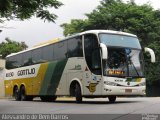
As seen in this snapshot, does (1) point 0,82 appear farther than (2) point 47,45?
Yes

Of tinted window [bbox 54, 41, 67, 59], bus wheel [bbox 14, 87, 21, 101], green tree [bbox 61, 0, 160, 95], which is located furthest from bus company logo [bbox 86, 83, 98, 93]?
green tree [bbox 61, 0, 160, 95]

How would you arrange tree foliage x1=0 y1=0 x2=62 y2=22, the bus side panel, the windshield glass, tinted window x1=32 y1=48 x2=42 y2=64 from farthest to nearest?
1. tinted window x1=32 y1=48 x2=42 y2=64
2. the bus side panel
3. the windshield glass
4. tree foliage x1=0 y1=0 x2=62 y2=22

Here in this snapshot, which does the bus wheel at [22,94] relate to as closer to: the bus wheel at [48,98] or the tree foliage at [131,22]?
→ the bus wheel at [48,98]

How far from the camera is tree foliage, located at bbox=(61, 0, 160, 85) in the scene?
46375mm

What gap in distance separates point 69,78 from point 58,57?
162 cm

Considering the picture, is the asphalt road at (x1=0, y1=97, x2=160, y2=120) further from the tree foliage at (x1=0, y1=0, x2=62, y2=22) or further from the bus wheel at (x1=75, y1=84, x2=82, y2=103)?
the tree foliage at (x1=0, y1=0, x2=62, y2=22)

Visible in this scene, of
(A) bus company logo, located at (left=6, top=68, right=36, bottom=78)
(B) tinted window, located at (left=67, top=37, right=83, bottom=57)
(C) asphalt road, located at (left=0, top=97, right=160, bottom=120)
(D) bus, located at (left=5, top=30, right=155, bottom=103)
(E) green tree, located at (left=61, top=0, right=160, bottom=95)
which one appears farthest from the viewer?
(E) green tree, located at (left=61, top=0, right=160, bottom=95)

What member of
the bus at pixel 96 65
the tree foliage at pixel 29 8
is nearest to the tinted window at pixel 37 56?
the bus at pixel 96 65

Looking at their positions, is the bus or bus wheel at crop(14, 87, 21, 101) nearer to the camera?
the bus

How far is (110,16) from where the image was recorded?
47875mm

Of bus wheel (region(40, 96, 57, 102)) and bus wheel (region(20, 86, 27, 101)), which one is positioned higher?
bus wheel (region(20, 86, 27, 101))

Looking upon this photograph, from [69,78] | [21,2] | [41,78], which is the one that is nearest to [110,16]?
[41,78]

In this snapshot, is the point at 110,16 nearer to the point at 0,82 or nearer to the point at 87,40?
the point at 0,82

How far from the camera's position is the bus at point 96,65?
20.2 m
